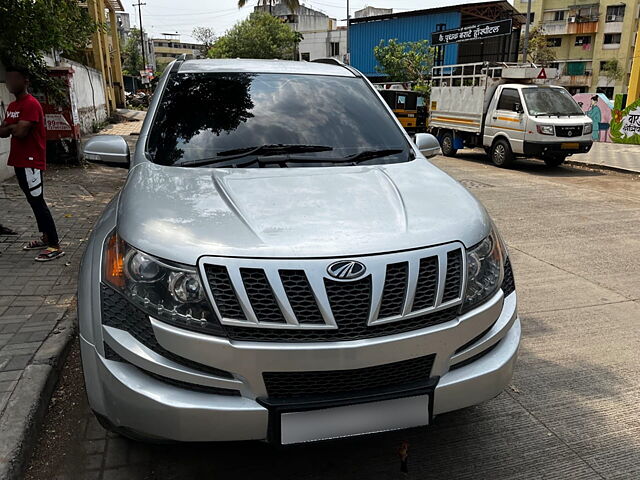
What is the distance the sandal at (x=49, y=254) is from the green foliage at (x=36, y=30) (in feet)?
18.0

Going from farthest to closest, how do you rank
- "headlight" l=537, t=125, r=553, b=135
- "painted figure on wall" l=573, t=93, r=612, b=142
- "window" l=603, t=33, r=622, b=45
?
"window" l=603, t=33, r=622, b=45 < "painted figure on wall" l=573, t=93, r=612, b=142 < "headlight" l=537, t=125, r=553, b=135

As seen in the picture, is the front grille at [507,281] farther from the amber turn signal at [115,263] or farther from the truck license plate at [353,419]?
the amber turn signal at [115,263]

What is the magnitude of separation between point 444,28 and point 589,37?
30015mm

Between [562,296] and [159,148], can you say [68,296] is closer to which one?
[159,148]

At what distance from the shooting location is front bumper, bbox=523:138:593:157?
12578mm

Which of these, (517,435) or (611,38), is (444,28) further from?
(517,435)

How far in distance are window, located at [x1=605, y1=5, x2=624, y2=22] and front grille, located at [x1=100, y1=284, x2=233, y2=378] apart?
203 ft

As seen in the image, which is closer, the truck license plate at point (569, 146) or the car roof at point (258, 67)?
the car roof at point (258, 67)

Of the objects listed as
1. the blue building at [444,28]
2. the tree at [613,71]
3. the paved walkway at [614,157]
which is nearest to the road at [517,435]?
the paved walkway at [614,157]

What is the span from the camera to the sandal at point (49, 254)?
17.2 feet

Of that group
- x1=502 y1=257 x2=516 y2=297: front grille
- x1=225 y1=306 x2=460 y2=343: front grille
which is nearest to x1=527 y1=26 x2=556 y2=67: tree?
x1=502 y1=257 x2=516 y2=297: front grille

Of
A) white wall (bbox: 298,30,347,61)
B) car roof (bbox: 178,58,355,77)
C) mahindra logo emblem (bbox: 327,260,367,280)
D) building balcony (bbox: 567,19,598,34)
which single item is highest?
building balcony (bbox: 567,19,598,34)

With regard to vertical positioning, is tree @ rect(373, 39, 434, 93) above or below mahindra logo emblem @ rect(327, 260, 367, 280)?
above

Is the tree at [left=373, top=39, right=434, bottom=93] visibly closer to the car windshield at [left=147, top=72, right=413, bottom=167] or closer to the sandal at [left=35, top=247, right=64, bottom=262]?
the sandal at [left=35, top=247, right=64, bottom=262]
